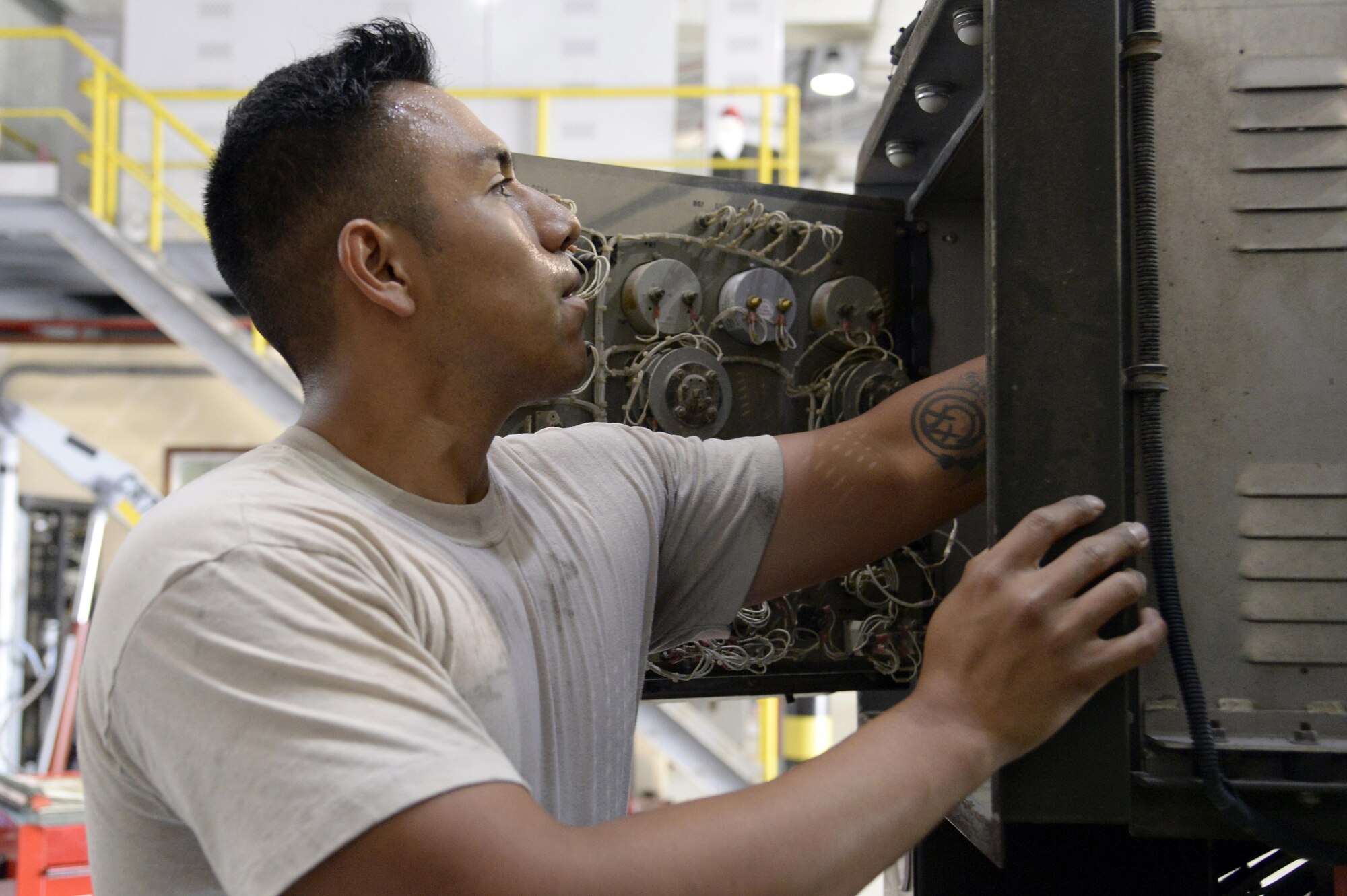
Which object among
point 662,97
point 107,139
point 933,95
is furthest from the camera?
point 662,97

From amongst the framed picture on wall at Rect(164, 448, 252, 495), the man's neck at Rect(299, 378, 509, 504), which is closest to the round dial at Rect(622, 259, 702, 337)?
the man's neck at Rect(299, 378, 509, 504)

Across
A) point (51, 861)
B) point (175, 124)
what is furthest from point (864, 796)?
point (175, 124)

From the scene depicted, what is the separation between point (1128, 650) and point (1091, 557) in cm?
8

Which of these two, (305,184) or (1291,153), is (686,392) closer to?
(305,184)

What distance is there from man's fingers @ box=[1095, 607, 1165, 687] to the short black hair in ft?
2.40

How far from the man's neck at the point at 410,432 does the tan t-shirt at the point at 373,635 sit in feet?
0.09

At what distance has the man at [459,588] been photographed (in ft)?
2.56

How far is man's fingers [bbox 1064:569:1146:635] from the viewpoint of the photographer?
35.1 inches

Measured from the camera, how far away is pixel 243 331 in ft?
16.8

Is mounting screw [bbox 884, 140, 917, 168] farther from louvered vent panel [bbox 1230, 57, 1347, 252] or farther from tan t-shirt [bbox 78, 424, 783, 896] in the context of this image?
louvered vent panel [bbox 1230, 57, 1347, 252]

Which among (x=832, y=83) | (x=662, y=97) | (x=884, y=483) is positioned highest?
(x=832, y=83)

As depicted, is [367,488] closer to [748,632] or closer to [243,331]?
[748,632]

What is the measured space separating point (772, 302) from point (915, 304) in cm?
23

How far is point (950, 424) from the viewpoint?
4.33ft
